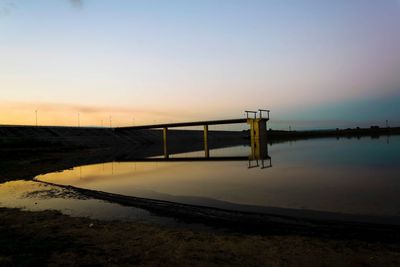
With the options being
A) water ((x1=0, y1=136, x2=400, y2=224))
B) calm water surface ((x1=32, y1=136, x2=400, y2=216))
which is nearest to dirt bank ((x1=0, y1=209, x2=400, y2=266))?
water ((x1=0, y1=136, x2=400, y2=224))

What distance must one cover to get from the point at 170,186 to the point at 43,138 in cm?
6536

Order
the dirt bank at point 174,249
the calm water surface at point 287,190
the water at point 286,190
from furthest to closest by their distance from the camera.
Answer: the calm water surface at point 287,190
the water at point 286,190
the dirt bank at point 174,249

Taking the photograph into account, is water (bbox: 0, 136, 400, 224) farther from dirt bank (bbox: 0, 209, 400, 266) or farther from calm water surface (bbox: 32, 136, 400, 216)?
dirt bank (bbox: 0, 209, 400, 266)

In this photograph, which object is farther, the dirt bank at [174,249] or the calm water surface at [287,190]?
the calm water surface at [287,190]

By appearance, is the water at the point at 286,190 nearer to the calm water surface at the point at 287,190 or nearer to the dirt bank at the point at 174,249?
the calm water surface at the point at 287,190

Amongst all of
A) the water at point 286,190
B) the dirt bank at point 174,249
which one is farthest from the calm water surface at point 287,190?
the dirt bank at point 174,249

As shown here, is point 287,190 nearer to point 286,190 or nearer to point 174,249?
point 286,190

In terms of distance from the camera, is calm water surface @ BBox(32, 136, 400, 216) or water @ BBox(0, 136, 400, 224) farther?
calm water surface @ BBox(32, 136, 400, 216)

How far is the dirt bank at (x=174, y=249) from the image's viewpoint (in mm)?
7359

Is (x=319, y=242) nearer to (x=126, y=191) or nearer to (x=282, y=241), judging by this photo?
(x=282, y=241)

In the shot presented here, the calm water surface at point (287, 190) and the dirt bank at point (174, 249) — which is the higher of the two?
the dirt bank at point (174, 249)

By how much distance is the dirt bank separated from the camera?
736cm

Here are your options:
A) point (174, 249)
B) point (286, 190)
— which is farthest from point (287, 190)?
point (174, 249)

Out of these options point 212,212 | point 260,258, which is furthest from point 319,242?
point 212,212
